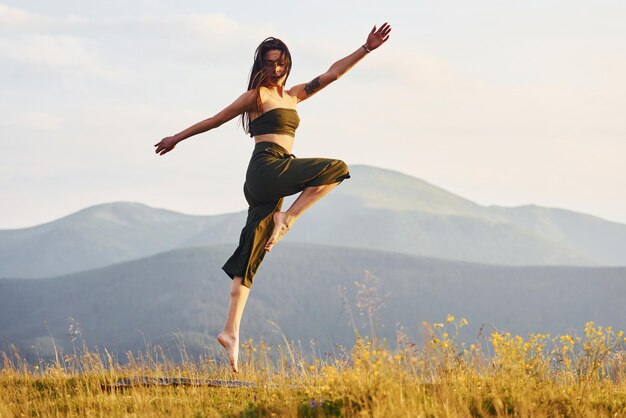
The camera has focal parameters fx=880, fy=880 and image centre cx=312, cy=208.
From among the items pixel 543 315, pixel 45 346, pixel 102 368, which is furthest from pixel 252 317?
pixel 102 368

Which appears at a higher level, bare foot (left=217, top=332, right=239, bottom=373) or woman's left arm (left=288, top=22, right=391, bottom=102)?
woman's left arm (left=288, top=22, right=391, bottom=102)

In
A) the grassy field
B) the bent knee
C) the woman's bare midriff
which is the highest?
the woman's bare midriff

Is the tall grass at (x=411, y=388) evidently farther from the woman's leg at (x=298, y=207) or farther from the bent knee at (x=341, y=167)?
the bent knee at (x=341, y=167)

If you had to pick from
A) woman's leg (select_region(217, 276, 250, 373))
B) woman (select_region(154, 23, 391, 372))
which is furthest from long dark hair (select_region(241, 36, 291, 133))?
woman's leg (select_region(217, 276, 250, 373))

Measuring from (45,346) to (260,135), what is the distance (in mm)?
186097

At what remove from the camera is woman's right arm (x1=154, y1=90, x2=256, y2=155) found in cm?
898

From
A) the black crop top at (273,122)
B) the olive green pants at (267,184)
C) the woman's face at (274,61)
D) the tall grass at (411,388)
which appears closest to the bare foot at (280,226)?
the olive green pants at (267,184)

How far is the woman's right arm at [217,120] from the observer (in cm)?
898

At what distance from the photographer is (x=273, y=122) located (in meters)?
9.04

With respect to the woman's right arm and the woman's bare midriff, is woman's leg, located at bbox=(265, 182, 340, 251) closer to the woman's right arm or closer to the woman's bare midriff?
the woman's bare midriff

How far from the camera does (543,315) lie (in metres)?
183

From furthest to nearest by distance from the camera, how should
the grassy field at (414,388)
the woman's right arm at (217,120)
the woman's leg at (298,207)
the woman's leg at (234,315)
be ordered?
the woman's leg at (234,315), the woman's right arm at (217,120), the woman's leg at (298,207), the grassy field at (414,388)

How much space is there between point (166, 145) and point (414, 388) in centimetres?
356

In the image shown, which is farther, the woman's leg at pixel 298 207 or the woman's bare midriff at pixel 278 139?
the woman's bare midriff at pixel 278 139
